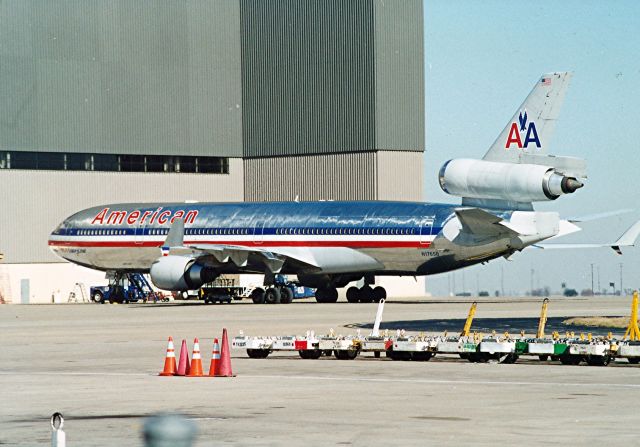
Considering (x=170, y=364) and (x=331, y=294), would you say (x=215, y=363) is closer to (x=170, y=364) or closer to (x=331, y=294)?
(x=170, y=364)

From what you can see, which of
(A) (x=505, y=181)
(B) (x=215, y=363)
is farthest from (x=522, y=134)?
(B) (x=215, y=363)

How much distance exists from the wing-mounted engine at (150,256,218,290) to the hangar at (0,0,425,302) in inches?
909

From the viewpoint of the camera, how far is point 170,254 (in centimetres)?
6944

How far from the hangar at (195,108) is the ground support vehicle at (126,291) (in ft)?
29.3

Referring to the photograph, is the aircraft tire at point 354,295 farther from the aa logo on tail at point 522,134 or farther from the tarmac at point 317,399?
the tarmac at point 317,399

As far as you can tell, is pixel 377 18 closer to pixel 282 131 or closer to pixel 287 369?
pixel 282 131

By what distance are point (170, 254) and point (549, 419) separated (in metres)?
53.4

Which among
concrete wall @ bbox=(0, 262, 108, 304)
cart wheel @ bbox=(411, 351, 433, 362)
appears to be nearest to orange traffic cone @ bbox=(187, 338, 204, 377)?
cart wheel @ bbox=(411, 351, 433, 362)

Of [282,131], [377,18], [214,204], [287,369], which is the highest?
[377,18]

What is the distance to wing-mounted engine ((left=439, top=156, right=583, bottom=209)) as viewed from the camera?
28594 millimetres

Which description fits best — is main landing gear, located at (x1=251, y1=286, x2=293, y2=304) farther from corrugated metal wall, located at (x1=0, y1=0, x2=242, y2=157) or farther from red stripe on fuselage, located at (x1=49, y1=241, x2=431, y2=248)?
corrugated metal wall, located at (x1=0, y1=0, x2=242, y2=157)

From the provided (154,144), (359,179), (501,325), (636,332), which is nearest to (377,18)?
(359,179)

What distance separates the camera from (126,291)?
78750 mm

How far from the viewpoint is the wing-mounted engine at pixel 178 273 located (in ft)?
220
